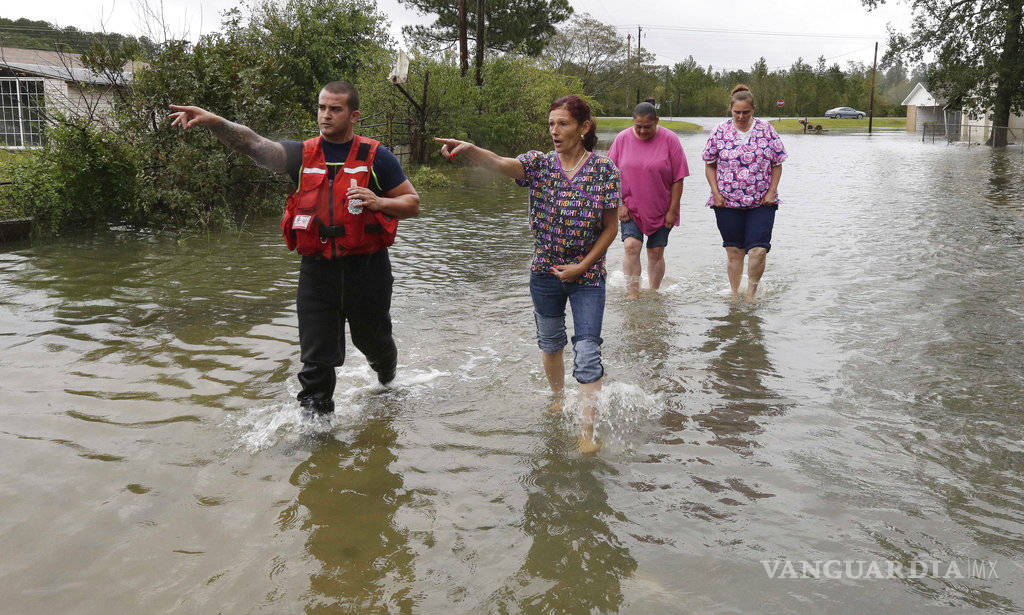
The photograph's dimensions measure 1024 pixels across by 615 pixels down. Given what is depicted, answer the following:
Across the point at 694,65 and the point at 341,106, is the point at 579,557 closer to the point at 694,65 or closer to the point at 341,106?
the point at 341,106

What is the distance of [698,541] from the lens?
139 inches

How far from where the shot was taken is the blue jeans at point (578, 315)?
463 centimetres

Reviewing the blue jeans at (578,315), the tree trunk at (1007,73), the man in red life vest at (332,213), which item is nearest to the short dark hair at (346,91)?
the man in red life vest at (332,213)

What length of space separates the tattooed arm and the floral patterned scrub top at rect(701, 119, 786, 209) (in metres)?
4.54

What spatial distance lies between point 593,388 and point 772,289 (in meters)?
4.76

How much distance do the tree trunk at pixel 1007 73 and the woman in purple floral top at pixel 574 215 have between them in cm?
4087

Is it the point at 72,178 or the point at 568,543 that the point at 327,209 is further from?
the point at 72,178

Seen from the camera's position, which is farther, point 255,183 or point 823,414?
point 255,183

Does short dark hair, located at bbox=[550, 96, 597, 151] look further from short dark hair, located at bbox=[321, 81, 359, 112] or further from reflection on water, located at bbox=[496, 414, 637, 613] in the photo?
reflection on water, located at bbox=[496, 414, 637, 613]

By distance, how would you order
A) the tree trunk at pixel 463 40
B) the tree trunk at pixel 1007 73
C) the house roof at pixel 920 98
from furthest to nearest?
1. the house roof at pixel 920 98
2. the tree trunk at pixel 1007 73
3. the tree trunk at pixel 463 40

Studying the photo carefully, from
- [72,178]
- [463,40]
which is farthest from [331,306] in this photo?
[463,40]

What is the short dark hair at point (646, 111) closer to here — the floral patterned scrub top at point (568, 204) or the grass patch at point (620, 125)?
the floral patterned scrub top at point (568, 204)

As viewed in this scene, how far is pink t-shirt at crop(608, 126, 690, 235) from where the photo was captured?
753 centimetres

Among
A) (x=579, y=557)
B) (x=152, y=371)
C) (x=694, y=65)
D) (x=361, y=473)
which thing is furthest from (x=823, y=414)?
(x=694, y=65)
